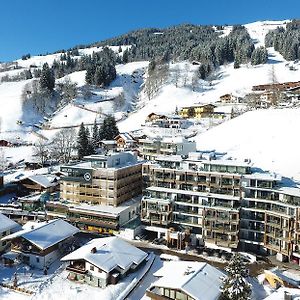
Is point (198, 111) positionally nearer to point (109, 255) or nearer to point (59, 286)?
point (109, 255)

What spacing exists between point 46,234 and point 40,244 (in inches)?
127

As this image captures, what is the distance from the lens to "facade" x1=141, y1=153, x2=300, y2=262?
51.3 m

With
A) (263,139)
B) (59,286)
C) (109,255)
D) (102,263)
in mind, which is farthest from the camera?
(263,139)

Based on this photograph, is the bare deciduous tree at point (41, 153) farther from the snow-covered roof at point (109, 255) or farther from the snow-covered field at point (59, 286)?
the snow-covered roof at point (109, 255)

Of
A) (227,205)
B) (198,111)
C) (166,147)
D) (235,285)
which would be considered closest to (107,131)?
(166,147)

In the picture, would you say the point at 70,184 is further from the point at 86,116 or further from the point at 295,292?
the point at 86,116

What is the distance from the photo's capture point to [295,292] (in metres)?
37.2

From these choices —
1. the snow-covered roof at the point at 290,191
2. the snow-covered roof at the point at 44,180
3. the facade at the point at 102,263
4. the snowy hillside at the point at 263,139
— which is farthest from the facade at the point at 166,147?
the facade at the point at 102,263

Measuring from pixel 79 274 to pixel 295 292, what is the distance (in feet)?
83.2

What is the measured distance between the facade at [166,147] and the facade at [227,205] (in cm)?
2474

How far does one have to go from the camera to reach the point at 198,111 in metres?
145

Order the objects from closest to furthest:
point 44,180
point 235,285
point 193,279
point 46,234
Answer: point 235,285 < point 193,279 < point 46,234 < point 44,180

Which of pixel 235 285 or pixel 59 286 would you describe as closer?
pixel 235 285

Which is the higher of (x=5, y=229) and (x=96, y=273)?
(x=5, y=229)
